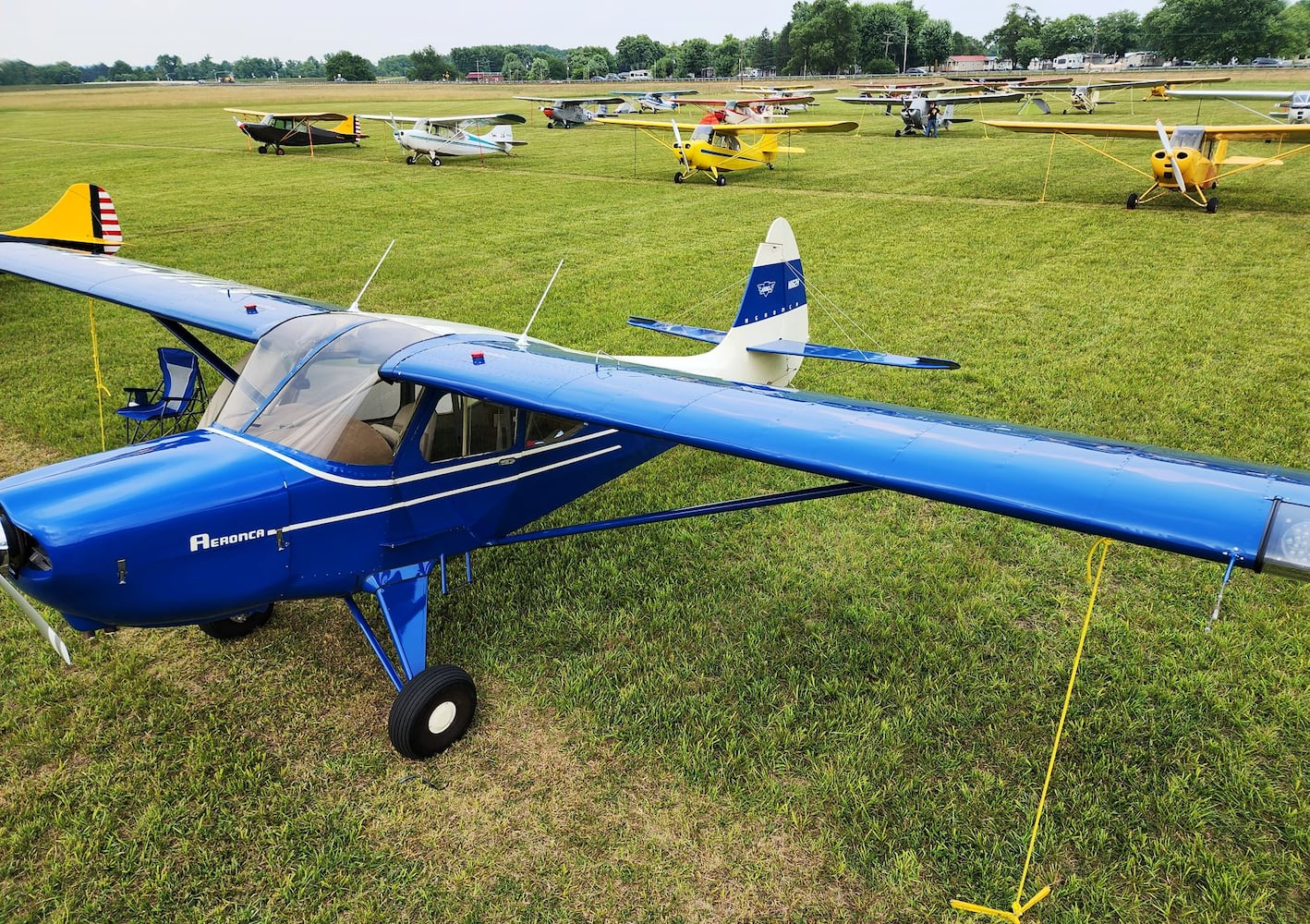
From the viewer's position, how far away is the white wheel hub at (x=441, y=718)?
392cm

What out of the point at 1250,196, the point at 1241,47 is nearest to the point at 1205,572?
the point at 1250,196

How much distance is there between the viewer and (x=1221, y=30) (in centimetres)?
10250

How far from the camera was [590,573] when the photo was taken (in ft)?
17.7

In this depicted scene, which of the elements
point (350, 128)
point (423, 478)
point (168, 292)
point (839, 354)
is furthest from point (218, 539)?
point (350, 128)

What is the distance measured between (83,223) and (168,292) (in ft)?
22.8

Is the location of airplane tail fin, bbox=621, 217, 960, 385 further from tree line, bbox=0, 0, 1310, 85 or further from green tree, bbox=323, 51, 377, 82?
green tree, bbox=323, 51, 377, 82

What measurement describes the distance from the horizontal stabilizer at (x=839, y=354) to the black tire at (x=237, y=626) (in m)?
3.95

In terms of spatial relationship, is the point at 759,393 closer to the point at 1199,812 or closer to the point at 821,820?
the point at 821,820

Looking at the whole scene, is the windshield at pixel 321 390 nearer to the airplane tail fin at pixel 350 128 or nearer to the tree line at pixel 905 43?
the airplane tail fin at pixel 350 128

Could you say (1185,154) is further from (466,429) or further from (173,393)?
(173,393)

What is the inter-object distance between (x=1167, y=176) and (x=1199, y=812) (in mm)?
17650

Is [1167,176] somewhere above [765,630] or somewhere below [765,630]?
above

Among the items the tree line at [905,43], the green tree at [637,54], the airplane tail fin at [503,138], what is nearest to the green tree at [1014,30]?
the tree line at [905,43]

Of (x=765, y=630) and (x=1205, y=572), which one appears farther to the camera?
(x=1205, y=572)
